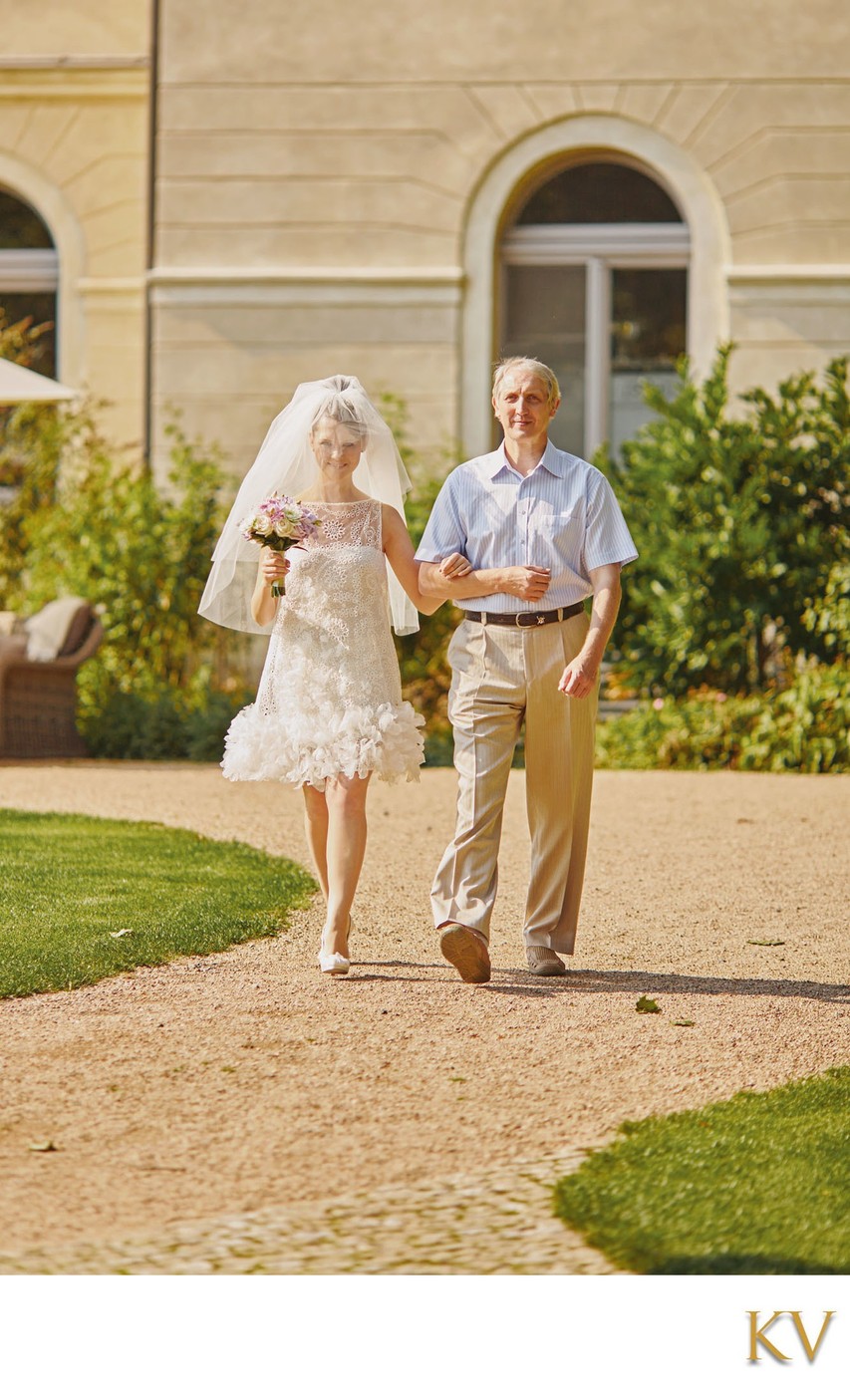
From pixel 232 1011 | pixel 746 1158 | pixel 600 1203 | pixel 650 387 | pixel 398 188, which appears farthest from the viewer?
pixel 398 188

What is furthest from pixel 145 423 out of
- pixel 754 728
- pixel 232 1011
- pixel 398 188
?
pixel 232 1011

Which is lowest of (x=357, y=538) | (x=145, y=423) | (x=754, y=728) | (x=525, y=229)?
(x=754, y=728)

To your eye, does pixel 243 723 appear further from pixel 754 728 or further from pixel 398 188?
pixel 398 188

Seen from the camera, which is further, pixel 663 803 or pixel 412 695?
pixel 412 695

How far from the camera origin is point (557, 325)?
13188mm

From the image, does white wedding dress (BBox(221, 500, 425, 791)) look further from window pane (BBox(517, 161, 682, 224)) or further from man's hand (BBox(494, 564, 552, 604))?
window pane (BBox(517, 161, 682, 224))

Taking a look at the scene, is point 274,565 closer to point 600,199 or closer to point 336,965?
point 336,965

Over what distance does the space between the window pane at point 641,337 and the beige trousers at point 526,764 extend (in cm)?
846

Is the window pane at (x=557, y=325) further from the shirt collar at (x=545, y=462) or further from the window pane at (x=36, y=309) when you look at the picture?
the shirt collar at (x=545, y=462)

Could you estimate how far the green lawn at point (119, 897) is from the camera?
5.09 m

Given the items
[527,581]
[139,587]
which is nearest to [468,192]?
[139,587]

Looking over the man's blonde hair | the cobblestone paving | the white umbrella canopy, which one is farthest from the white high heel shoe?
the white umbrella canopy

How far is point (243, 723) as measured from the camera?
515cm
